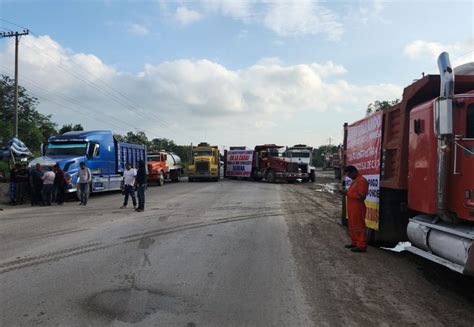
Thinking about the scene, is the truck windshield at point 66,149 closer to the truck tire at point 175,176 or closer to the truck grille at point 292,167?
the truck tire at point 175,176

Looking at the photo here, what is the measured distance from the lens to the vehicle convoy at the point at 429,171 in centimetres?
552

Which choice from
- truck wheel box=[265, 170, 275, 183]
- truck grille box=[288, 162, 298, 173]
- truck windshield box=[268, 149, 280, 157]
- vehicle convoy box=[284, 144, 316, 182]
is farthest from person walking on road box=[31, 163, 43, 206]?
vehicle convoy box=[284, 144, 316, 182]

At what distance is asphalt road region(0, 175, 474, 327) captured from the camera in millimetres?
4770

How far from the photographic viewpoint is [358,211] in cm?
848

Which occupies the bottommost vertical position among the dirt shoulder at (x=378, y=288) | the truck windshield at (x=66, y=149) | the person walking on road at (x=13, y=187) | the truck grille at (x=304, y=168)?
the dirt shoulder at (x=378, y=288)

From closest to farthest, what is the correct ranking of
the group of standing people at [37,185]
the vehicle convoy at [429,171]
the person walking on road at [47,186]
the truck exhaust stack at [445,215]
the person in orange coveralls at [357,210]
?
the truck exhaust stack at [445,215], the vehicle convoy at [429,171], the person in orange coveralls at [357,210], the person walking on road at [47,186], the group of standing people at [37,185]

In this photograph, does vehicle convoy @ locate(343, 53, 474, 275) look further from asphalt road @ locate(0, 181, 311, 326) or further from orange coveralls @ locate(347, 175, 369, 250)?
asphalt road @ locate(0, 181, 311, 326)

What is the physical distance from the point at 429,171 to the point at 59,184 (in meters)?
14.6

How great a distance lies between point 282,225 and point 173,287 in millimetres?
6020

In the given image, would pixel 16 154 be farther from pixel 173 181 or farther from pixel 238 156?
pixel 238 156

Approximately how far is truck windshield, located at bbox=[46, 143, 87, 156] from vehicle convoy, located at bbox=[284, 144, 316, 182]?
19.0 m

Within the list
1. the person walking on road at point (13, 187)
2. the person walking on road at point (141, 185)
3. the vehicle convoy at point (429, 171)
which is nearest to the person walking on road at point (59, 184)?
the person walking on road at point (13, 187)

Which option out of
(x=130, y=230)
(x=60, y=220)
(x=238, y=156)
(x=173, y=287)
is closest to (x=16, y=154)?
(x=60, y=220)

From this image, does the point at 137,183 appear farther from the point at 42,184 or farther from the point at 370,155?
the point at 370,155
